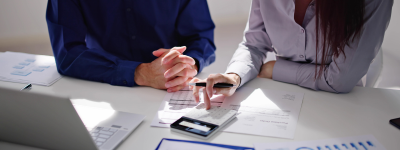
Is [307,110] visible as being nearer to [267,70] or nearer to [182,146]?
[267,70]

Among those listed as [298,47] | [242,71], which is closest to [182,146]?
[242,71]

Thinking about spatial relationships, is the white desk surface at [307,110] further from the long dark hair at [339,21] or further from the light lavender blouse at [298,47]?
the long dark hair at [339,21]

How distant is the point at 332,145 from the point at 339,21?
0.46 meters

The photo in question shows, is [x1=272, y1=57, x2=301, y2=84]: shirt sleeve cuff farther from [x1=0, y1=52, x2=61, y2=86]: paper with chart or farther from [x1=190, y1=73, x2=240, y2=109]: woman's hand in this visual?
[x1=0, y1=52, x2=61, y2=86]: paper with chart

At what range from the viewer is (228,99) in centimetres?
102

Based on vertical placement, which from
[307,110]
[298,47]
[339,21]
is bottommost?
[307,110]

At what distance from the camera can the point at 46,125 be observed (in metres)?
0.65

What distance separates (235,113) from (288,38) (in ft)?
1.65

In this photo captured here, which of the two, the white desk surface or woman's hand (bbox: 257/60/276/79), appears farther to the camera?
woman's hand (bbox: 257/60/276/79)

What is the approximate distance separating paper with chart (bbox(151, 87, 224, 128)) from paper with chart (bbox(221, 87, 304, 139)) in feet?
0.30

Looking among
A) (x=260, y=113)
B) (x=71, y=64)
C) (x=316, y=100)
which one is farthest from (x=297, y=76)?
(x=71, y=64)

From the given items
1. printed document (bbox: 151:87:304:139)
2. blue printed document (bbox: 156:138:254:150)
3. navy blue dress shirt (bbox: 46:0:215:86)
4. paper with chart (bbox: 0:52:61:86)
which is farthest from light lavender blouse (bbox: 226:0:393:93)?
paper with chart (bbox: 0:52:61:86)

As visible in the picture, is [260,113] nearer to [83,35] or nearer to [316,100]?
[316,100]

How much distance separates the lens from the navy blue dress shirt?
47.3 inches
